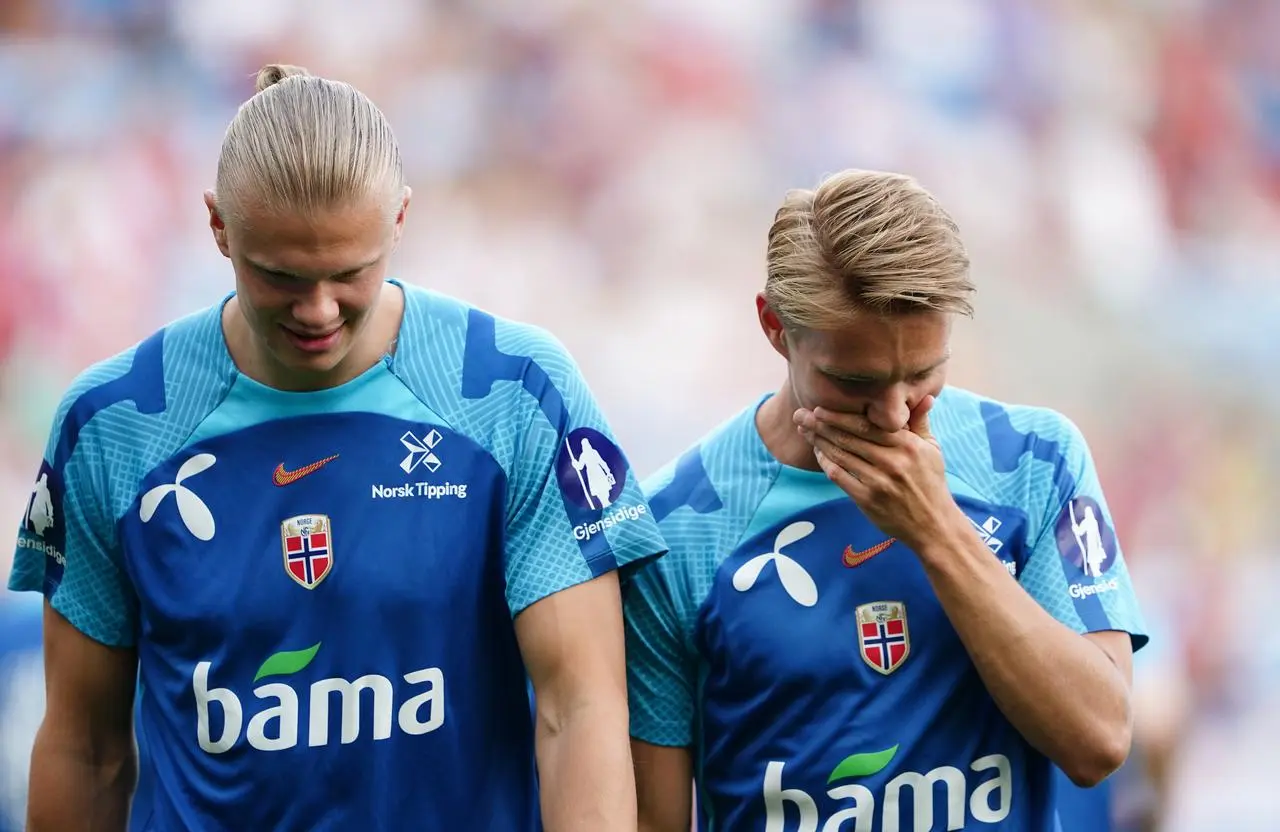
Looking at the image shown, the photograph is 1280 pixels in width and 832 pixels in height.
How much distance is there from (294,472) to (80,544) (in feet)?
1.37

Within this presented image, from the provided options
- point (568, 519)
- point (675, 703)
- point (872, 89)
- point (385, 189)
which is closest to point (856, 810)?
point (675, 703)

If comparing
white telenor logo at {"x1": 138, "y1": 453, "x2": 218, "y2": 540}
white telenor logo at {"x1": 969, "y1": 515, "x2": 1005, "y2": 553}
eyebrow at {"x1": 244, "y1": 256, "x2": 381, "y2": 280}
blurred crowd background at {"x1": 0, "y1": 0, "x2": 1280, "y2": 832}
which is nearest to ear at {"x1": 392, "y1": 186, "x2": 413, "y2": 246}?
eyebrow at {"x1": 244, "y1": 256, "x2": 381, "y2": 280}

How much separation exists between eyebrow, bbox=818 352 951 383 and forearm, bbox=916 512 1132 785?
25 centimetres

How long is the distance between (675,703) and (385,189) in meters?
1.01

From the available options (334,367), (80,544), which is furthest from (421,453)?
(80,544)

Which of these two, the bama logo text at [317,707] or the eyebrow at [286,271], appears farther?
the bama logo text at [317,707]

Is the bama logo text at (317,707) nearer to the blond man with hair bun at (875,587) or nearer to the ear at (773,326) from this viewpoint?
the blond man with hair bun at (875,587)

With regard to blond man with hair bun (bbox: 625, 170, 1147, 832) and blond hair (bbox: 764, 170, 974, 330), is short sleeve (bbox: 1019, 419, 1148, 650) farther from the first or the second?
blond hair (bbox: 764, 170, 974, 330)

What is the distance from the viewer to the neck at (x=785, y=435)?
9.41 feet

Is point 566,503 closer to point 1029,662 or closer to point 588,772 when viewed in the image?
point 588,772

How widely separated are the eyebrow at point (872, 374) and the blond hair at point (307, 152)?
29.6 inches

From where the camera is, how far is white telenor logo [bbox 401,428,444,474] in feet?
9.02

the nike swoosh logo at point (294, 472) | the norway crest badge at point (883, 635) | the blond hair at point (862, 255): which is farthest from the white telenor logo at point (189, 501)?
the norway crest badge at point (883, 635)

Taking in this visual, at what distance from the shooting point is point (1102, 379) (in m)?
8.87
